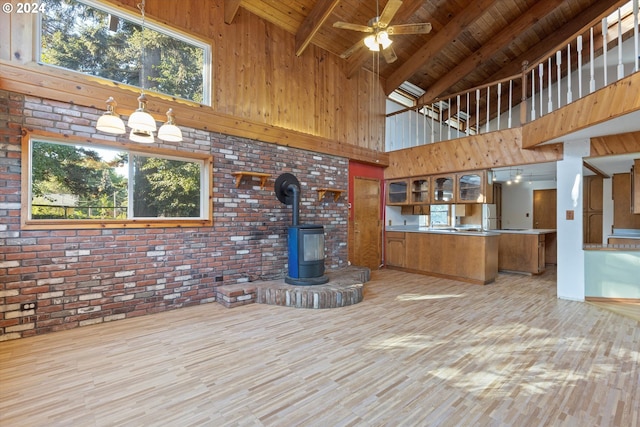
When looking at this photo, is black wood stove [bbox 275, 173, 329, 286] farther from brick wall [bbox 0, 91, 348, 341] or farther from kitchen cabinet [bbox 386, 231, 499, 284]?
kitchen cabinet [bbox 386, 231, 499, 284]

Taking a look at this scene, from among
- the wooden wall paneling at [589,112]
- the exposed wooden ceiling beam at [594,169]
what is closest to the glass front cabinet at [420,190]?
the wooden wall paneling at [589,112]

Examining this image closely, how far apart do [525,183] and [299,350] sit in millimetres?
8691

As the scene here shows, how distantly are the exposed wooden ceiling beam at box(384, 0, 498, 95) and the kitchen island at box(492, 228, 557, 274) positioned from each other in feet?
13.3

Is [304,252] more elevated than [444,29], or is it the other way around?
[444,29]

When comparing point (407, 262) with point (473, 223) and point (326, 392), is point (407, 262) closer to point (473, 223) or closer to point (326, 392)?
point (473, 223)

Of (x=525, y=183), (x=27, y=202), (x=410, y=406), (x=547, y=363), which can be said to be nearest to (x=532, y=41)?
(x=525, y=183)

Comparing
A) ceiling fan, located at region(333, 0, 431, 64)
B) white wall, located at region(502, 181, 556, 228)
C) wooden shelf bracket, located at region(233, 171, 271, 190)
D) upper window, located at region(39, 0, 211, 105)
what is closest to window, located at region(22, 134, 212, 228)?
wooden shelf bracket, located at region(233, 171, 271, 190)

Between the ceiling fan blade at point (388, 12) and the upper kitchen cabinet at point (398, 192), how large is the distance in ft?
11.8

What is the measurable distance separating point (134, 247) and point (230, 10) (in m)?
3.50

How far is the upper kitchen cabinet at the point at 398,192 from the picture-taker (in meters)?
6.71

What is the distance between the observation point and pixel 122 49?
360 cm

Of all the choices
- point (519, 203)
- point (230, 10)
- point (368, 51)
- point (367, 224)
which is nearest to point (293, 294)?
point (367, 224)

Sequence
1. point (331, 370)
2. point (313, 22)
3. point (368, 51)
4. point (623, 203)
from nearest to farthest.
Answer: point (331, 370) < point (313, 22) < point (368, 51) < point (623, 203)

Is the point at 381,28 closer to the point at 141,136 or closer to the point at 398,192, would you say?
the point at 141,136
